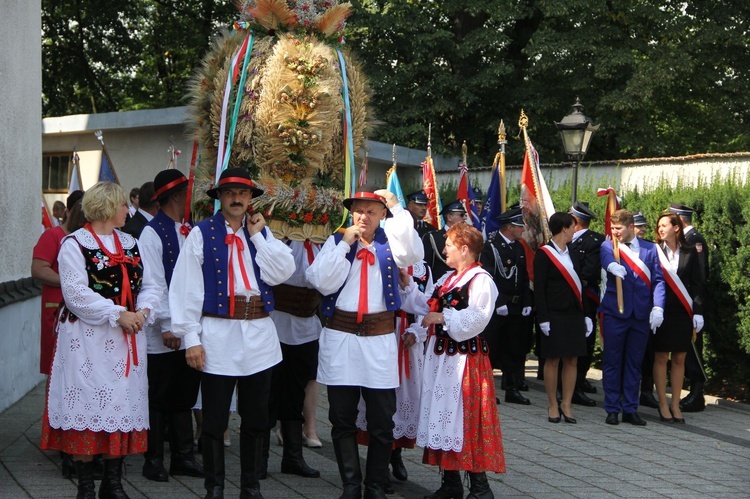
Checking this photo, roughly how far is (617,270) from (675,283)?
706mm

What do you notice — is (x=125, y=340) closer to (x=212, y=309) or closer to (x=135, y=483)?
(x=212, y=309)

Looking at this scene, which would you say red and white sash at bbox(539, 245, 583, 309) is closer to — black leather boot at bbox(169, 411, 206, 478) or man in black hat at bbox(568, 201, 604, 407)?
man in black hat at bbox(568, 201, 604, 407)

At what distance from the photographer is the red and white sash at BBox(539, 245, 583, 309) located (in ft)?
30.4

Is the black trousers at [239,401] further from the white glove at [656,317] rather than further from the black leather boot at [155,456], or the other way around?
the white glove at [656,317]

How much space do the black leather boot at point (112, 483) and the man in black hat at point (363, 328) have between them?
1.26 metres

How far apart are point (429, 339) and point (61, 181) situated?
16419 millimetres

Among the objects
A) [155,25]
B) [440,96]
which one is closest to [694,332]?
[440,96]

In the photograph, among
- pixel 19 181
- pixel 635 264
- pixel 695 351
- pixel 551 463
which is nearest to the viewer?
pixel 551 463

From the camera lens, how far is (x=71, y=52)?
99.5ft

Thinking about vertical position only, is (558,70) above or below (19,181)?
above

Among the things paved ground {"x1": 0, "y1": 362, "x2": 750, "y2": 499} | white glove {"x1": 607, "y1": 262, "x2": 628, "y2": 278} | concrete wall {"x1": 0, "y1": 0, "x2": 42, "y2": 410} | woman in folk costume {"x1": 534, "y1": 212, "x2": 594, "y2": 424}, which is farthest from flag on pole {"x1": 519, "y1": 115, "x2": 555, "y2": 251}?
concrete wall {"x1": 0, "y1": 0, "x2": 42, "y2": 410}

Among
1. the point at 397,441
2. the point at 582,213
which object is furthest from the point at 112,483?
the point at 582,213

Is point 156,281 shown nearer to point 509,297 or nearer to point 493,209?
point 509,297

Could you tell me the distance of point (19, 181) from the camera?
10250 mm
